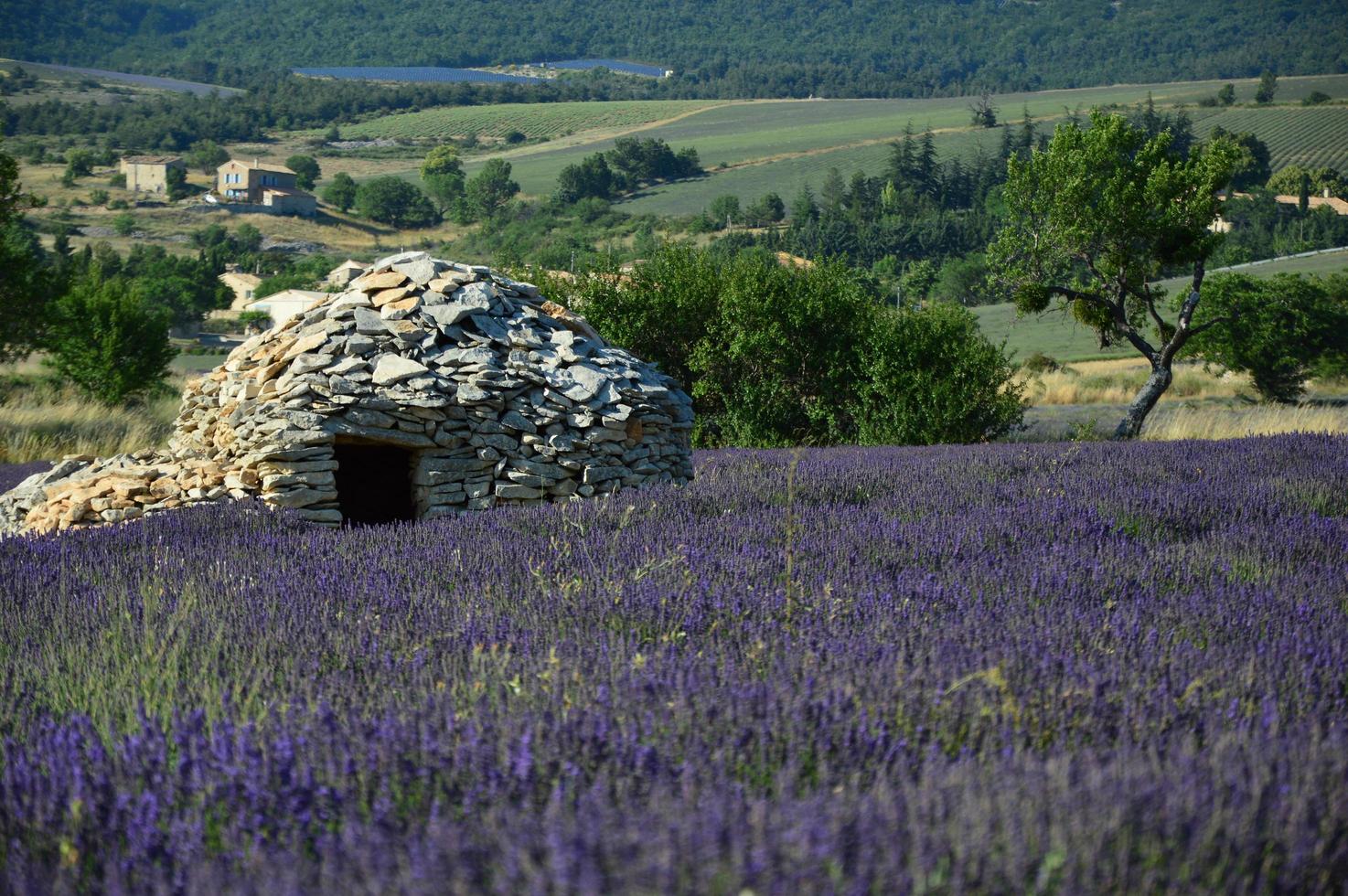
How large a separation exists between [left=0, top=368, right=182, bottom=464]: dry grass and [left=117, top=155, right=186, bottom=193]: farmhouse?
107 meters

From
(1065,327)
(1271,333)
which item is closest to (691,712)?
(1271,333)

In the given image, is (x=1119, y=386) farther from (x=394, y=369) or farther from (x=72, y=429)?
(x=394, y=369)

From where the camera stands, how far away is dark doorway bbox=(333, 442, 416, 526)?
362 inches

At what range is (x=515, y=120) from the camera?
172 m

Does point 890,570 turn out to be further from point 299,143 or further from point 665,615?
point 299,143

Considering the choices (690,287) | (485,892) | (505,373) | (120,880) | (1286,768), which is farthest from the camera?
(690,287)

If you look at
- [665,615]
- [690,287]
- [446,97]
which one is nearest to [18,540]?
[665,615]

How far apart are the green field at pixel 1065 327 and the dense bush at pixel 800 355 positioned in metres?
24.8

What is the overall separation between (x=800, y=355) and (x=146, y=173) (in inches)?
4663

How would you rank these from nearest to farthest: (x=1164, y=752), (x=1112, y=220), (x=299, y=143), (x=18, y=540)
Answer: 1. (x=1164, y=752)
2. (x=18, y=540)
3. (x=1112, y=220)
4. (x=299, y=143)

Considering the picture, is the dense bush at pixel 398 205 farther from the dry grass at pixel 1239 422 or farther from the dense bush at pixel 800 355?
the dry grass at pixel 1239 422

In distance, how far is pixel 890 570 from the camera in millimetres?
4355

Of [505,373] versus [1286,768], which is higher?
[1286,768]

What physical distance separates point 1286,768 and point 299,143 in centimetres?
16748
